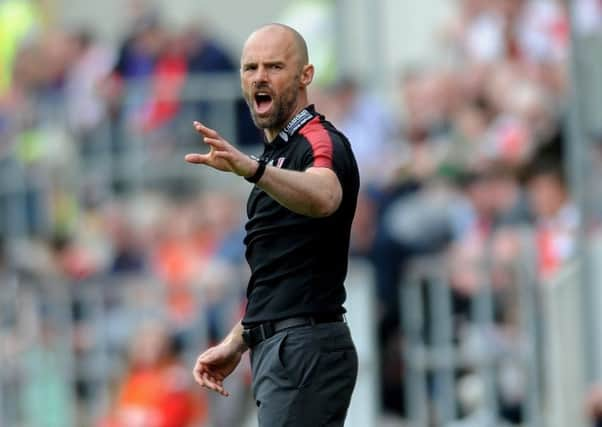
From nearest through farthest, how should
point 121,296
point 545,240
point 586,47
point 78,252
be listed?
point 586,47, point 545,240, point 121,296, point 78,252

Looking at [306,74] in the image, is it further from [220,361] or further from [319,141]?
[220,361]

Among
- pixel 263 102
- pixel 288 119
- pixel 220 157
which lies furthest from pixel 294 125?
pixel 220 157

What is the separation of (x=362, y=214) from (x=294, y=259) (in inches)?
261

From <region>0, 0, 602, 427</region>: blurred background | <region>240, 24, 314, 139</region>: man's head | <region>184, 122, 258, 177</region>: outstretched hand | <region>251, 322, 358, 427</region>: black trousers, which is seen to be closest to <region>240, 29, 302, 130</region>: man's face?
<region>240, 24, 314, 139</region>: man's head

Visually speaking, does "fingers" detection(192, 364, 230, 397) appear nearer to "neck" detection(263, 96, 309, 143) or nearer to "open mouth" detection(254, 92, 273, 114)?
"neck" detection(263, 96, 309, 143)

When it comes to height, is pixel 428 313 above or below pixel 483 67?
below

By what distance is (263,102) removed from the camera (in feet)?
23.2

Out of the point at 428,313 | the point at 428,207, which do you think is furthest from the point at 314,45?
the point at 428,313

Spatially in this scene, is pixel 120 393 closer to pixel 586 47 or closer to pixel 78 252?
pixel 78 252

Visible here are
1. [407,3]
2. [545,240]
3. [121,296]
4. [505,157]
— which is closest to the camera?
[545,240]

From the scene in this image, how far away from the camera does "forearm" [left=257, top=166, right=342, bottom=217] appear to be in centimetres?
661

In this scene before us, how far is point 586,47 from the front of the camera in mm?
11625

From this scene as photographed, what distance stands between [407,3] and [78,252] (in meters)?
4.15

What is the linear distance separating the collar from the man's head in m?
0.03
